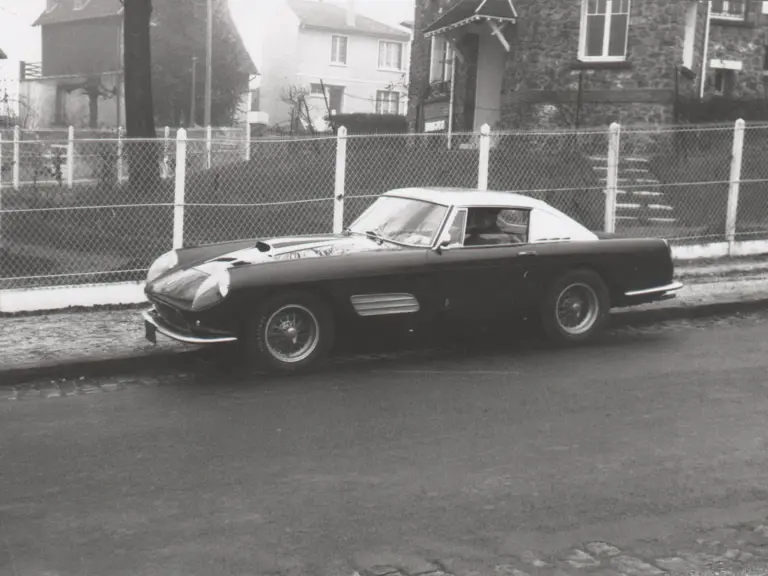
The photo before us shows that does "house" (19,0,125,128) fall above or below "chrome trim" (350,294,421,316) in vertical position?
above

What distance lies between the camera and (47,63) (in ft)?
200

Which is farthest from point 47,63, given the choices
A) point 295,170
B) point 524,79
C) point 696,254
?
point 696,254

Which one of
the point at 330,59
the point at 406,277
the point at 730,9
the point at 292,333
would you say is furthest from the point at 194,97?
the point at 292,333

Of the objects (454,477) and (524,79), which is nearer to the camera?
(454,477)

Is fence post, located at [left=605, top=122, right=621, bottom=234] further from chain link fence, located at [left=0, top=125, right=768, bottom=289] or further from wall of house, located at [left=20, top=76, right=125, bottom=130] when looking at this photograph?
wall of house, located at [left=20, top=76, right=125, bottom=130]

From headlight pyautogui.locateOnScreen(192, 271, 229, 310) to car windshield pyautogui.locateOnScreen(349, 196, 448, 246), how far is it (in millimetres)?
1676

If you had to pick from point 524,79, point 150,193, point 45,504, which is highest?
point 524,79

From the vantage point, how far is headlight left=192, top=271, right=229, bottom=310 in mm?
7699

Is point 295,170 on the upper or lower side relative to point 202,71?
lower

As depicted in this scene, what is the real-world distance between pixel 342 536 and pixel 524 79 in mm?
19886

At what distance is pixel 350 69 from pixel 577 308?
51735 millimetres

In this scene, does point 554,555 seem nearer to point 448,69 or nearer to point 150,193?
point 150,193

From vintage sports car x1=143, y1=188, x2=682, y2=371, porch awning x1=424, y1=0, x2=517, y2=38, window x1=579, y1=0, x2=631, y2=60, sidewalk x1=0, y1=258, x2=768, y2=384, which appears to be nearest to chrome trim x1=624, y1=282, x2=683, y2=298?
vintage sports car x1=143, y1=188, x2=682, y2=371

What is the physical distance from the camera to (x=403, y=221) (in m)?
8.95
